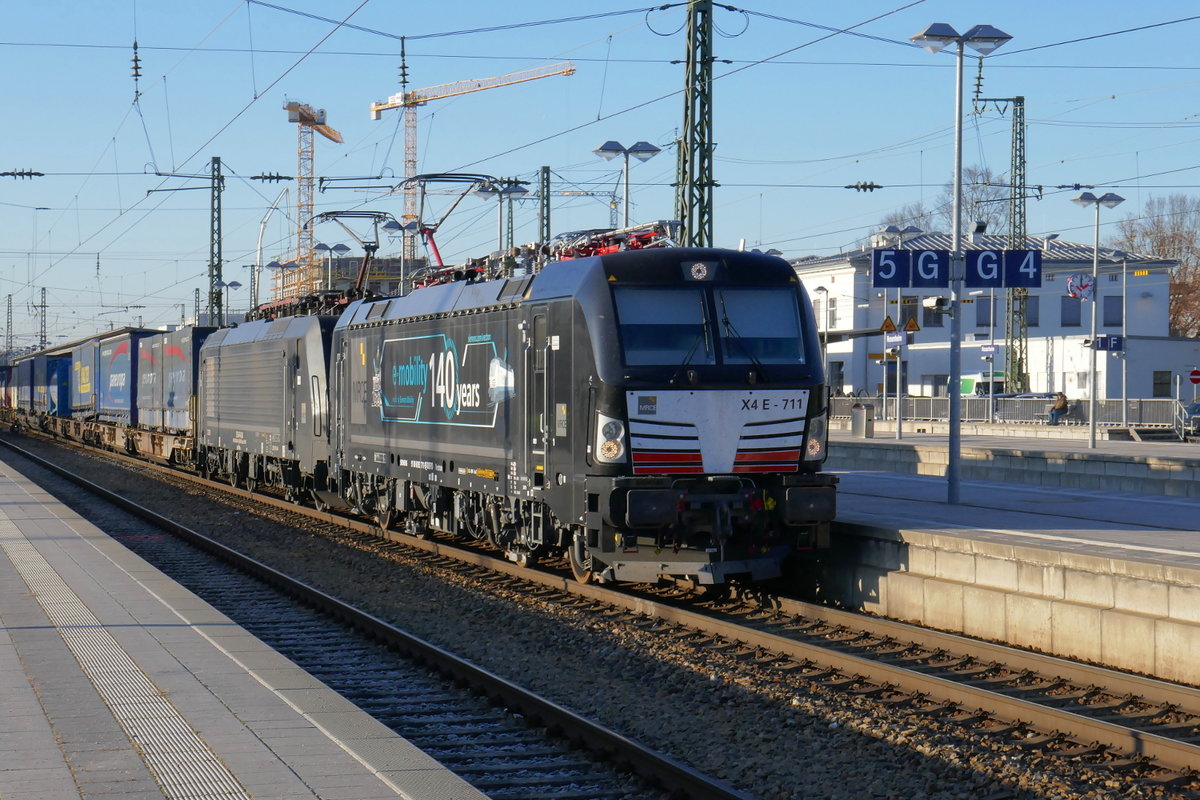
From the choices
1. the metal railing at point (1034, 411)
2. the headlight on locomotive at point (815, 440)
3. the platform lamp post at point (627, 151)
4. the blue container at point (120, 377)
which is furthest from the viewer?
the blue container at point (120, 377)

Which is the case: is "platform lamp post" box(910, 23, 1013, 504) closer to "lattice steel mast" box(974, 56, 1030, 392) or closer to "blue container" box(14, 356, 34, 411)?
"lattice steel mast" box(974, 56, 1030, 392)

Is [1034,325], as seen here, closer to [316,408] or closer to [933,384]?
[933,384]

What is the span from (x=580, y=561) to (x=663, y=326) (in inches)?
114

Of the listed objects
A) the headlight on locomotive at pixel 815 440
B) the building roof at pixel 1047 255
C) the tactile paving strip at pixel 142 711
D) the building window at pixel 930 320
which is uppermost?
the building roof at pixel 1047 255

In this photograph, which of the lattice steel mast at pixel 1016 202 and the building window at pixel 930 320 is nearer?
the lattice steel mast at pixel 1016 202

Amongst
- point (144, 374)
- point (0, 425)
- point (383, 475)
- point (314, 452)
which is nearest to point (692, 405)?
point (383, 475)

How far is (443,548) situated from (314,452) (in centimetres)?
573

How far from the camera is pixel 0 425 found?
256 ft

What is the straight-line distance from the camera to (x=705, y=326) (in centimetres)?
1307

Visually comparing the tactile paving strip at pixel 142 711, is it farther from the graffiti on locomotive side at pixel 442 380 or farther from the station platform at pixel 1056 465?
the station platform at pixel 1056 465

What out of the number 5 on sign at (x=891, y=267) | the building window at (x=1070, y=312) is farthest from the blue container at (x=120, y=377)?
the building window at (x=1070, y=312)

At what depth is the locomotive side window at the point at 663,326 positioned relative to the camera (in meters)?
12.8

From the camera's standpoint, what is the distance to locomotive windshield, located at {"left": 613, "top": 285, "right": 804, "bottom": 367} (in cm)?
1284

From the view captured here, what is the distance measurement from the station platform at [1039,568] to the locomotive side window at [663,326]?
2.66 meters
